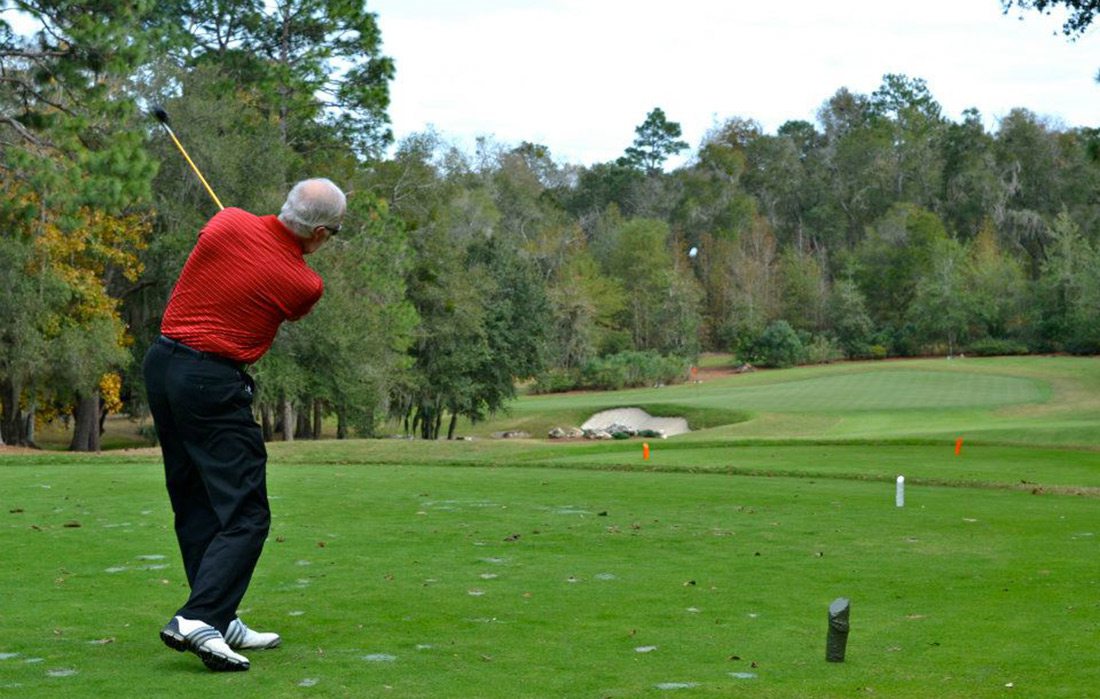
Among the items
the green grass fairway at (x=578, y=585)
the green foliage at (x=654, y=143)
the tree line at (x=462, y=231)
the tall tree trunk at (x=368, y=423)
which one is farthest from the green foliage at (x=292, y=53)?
the green foliage at (x=654, y=143)

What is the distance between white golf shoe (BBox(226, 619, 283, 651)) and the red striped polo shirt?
1.38 metres

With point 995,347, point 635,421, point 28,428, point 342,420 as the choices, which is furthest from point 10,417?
point 995,347

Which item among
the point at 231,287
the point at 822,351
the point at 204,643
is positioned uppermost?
the point at 822,351

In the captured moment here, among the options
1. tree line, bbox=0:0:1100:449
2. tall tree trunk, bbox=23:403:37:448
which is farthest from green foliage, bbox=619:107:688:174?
tall tree trunk, bbox=23:403:37:448

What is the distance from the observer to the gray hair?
7090mm

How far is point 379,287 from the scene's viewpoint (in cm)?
5128

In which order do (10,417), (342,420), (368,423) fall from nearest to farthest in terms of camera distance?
(10,417), (342,420), (368,423)

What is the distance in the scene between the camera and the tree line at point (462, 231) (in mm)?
34062

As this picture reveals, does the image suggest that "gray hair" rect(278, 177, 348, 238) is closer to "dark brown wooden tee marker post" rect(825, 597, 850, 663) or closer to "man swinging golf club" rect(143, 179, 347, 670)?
"man swinging golf club" rect(143, 179, 347, 670)

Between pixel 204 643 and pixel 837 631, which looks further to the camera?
pixel 837 631

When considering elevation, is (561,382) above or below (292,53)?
below

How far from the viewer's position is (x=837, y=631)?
6547 mm

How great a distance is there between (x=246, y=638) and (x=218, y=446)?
3.27 feet

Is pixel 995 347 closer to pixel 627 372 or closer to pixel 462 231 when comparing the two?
pixel 627 372
